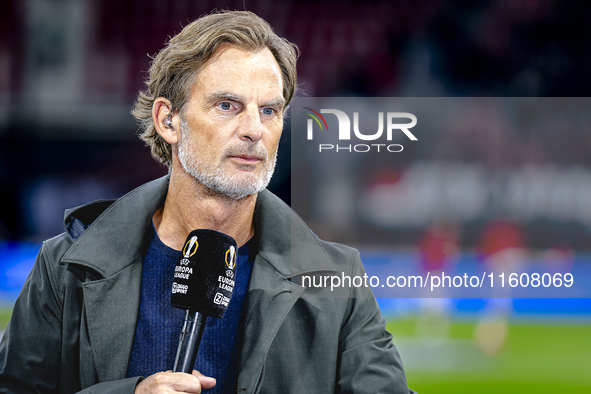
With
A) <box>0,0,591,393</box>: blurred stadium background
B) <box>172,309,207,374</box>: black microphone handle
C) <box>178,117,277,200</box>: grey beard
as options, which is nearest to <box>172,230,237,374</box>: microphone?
<box>172,309,207,374</box>: black microphone handle

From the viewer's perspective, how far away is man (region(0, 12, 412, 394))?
123cm

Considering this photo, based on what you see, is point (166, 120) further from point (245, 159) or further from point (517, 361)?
point (517, 361)

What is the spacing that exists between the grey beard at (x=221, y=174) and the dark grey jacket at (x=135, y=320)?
0.48ft

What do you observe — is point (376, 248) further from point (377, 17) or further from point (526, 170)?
point (377, 17)

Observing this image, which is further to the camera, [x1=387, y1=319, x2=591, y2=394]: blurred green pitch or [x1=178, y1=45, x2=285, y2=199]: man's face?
[x1=387, y1=319, x2=591, y2=394]: blurred green pitch

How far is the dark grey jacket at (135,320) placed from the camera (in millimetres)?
1221

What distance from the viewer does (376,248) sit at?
4.31 metres

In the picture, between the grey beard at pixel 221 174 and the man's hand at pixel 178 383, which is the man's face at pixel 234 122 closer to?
the grey beard at pixel 221 174

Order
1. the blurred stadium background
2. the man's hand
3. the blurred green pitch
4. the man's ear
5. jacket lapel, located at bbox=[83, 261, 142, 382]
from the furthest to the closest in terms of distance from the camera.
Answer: the blurred stadium background → the blurred green pitch → the man's ear → jacket lapel, located at bbox=[83, 261, 142, 382] → the man's hand

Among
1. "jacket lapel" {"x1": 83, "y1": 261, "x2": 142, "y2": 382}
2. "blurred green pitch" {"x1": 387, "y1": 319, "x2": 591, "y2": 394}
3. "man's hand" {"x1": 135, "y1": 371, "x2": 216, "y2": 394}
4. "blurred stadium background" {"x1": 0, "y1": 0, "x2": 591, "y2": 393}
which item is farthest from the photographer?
"blurred stadium background" {"x1": 0, "y1": 0, "x2": 591, "y2": 393}

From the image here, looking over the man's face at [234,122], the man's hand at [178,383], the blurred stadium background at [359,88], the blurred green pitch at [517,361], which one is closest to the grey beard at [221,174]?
the man's face at [234,122]

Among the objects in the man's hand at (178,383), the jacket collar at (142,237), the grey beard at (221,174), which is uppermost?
the grey beard at (221,174)

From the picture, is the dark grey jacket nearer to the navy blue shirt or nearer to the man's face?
the navy blue shirt

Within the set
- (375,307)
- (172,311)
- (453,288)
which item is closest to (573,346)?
(453,288)
